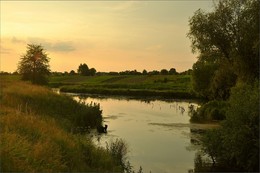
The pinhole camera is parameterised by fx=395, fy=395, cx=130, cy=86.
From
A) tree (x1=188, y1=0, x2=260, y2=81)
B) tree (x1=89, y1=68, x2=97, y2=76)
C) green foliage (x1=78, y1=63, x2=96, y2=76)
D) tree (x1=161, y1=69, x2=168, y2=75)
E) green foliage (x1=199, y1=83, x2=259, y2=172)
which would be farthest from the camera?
tree (x1=89, y1=68, x2=97, y2=76)

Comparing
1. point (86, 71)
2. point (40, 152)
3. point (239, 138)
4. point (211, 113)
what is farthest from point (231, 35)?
point (86, 71)

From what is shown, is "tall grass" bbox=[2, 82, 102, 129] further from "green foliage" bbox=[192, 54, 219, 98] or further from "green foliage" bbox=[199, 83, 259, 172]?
"green foliage" bbox=[192, 54, 219, 98]

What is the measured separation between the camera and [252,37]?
3525 centimetres

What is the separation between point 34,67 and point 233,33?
33296 millimetres

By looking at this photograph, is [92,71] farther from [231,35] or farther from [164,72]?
[231,35]

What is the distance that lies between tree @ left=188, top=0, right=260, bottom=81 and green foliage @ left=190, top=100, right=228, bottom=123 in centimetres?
463

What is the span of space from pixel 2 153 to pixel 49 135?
4292 mm

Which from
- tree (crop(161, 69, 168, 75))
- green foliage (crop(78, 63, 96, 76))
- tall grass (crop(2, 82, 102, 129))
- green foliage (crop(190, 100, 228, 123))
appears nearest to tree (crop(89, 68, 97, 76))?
green foliage (crop(78, 63, 96, 76))

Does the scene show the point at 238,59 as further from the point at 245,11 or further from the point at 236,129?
the point at 236,129

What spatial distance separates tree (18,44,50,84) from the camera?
59.2 meters

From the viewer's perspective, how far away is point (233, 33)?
37.5 metres

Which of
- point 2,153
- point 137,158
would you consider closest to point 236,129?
point 137,158

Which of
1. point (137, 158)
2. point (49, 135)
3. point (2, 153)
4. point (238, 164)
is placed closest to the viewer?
point (2, 153)

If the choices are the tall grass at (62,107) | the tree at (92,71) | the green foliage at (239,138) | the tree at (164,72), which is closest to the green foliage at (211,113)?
the tall grass at (62,107)
